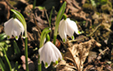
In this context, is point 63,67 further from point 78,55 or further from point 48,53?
point 48,53

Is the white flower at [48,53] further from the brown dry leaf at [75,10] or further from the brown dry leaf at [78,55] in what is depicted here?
the brown dry leaf at [75,10]

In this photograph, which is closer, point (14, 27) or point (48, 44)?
point (48, 44)

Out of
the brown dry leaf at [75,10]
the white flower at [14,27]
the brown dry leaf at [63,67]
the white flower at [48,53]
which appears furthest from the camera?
the brown dry leaf at [75,10]

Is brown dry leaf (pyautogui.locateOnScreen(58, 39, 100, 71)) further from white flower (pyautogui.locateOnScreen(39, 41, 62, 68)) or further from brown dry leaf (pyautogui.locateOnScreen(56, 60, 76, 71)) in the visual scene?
white flower (pyautogui.locateOnScreen(39, 41, 62, 68))

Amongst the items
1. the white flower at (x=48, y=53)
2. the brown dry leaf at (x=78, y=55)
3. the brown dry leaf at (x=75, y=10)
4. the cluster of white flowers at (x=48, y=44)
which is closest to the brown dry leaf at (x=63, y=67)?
the brown dry leaf at (x=78, y=55)

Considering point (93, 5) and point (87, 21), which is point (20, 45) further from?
point (93, 5)

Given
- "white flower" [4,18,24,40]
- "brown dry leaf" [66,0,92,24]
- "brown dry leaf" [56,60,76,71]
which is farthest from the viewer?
"brown dry leaf" [66,0,92,24]

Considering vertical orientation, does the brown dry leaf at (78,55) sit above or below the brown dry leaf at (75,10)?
below

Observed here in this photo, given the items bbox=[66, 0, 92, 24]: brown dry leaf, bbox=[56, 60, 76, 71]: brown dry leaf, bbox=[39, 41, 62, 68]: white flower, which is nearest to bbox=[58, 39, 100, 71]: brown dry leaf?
bbox=[56, 60, 76, 71]: brown dry leaf

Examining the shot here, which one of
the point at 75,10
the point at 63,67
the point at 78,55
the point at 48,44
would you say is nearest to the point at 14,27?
the point at 48,44
